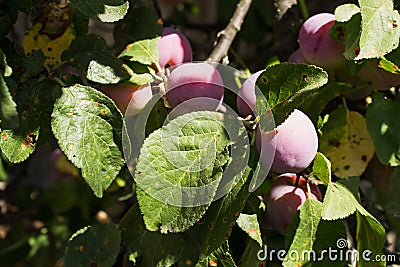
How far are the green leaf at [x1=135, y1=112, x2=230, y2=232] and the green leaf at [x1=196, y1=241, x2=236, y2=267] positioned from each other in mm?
70

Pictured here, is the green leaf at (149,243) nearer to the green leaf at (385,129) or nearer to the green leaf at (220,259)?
the green leaf at (220,259)

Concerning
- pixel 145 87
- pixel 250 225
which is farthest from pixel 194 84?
pixel 250 225

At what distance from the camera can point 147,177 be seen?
1.87ft

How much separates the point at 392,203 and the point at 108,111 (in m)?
0.38

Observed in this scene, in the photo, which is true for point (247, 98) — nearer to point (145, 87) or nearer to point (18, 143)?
point (145, 87)

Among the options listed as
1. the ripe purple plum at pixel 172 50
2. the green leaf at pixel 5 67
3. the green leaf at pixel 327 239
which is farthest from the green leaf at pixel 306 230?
the green leaf at pixel 5 67

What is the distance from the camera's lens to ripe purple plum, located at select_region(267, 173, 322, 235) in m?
0.68

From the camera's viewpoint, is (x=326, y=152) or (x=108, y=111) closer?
(x=108, y=111)

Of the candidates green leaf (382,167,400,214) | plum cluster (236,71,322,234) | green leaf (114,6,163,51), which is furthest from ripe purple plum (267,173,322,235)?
green leaf (114,6,163,51)

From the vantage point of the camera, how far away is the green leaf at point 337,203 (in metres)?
0.60

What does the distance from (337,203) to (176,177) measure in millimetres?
169

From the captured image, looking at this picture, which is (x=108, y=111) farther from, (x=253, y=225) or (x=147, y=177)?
(x=253, y=225)

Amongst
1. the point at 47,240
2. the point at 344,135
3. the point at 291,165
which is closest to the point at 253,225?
the point at 291,165

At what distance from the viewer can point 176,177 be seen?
568 mm
